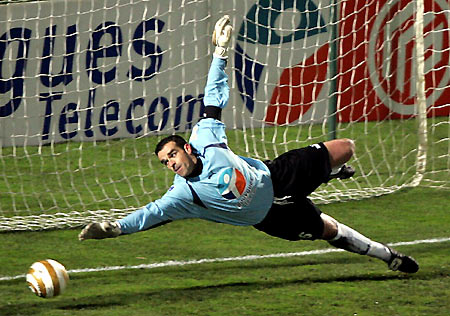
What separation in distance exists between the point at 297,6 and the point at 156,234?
380cm

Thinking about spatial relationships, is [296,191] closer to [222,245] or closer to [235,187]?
[235,187]

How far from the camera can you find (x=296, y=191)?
6.72 meters

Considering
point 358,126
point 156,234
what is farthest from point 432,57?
point 156,234

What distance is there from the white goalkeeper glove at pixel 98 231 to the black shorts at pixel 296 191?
1.12 m

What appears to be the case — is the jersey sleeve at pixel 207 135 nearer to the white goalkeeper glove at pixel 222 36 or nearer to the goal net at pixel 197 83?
the white goalkeeper glove at pixel 222 36

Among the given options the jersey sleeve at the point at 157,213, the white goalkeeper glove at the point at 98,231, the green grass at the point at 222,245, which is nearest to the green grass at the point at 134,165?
the green grass at the point at 222,245

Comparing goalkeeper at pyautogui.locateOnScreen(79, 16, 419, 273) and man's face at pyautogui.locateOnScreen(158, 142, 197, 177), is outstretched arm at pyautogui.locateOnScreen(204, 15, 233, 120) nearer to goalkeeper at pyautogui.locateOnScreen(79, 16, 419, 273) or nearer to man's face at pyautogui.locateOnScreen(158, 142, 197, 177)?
goalkeeper at pyautogui.locateOnScreen(79, 16, 419, 273)

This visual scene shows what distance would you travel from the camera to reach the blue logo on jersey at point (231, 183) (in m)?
6.41

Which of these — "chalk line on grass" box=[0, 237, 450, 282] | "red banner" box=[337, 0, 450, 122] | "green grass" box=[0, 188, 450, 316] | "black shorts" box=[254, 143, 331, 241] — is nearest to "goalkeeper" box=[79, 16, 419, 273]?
"black shorts" box=[254, 143, 331, 241]

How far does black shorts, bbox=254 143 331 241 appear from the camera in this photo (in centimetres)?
670

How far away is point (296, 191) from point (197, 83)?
4778 millimetres

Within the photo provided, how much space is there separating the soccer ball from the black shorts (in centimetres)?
140

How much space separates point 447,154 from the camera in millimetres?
10852

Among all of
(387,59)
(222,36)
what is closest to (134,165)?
(387,59)
